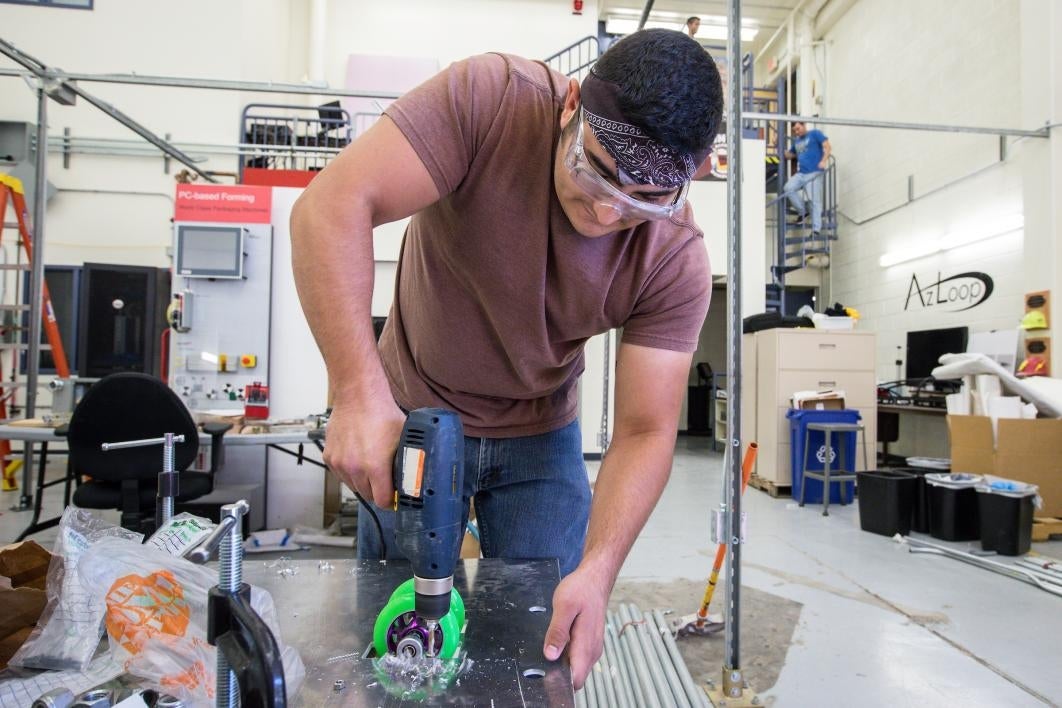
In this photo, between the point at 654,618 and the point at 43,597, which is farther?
the point at 654,618

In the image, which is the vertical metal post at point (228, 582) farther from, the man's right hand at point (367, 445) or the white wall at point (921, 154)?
the white wall at point (921, 154)

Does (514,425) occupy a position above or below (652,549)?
above

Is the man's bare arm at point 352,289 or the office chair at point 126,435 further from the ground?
the man's bare arm at point 352,289

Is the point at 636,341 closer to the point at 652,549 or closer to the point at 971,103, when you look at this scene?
the point at 652,549

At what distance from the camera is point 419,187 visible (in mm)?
835

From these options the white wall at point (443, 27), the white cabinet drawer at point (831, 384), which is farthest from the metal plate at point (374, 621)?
the white wall at point (443, 27)

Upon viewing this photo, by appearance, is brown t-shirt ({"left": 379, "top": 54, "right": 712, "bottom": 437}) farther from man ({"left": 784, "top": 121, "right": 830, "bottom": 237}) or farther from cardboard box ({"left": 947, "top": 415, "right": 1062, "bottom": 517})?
man ({"left": 784, "top": 121, "right": 830, "bottom": 237})

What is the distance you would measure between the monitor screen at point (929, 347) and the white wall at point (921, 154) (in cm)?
16

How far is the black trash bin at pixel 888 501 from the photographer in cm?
323

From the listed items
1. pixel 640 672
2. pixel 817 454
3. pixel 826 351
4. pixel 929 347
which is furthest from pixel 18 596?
pixel 929 347

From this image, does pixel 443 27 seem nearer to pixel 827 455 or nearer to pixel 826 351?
pixel 826 351

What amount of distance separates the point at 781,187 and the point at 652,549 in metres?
5.33

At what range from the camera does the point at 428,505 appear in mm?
722

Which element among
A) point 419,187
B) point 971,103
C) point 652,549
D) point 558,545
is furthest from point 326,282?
point 971,103
